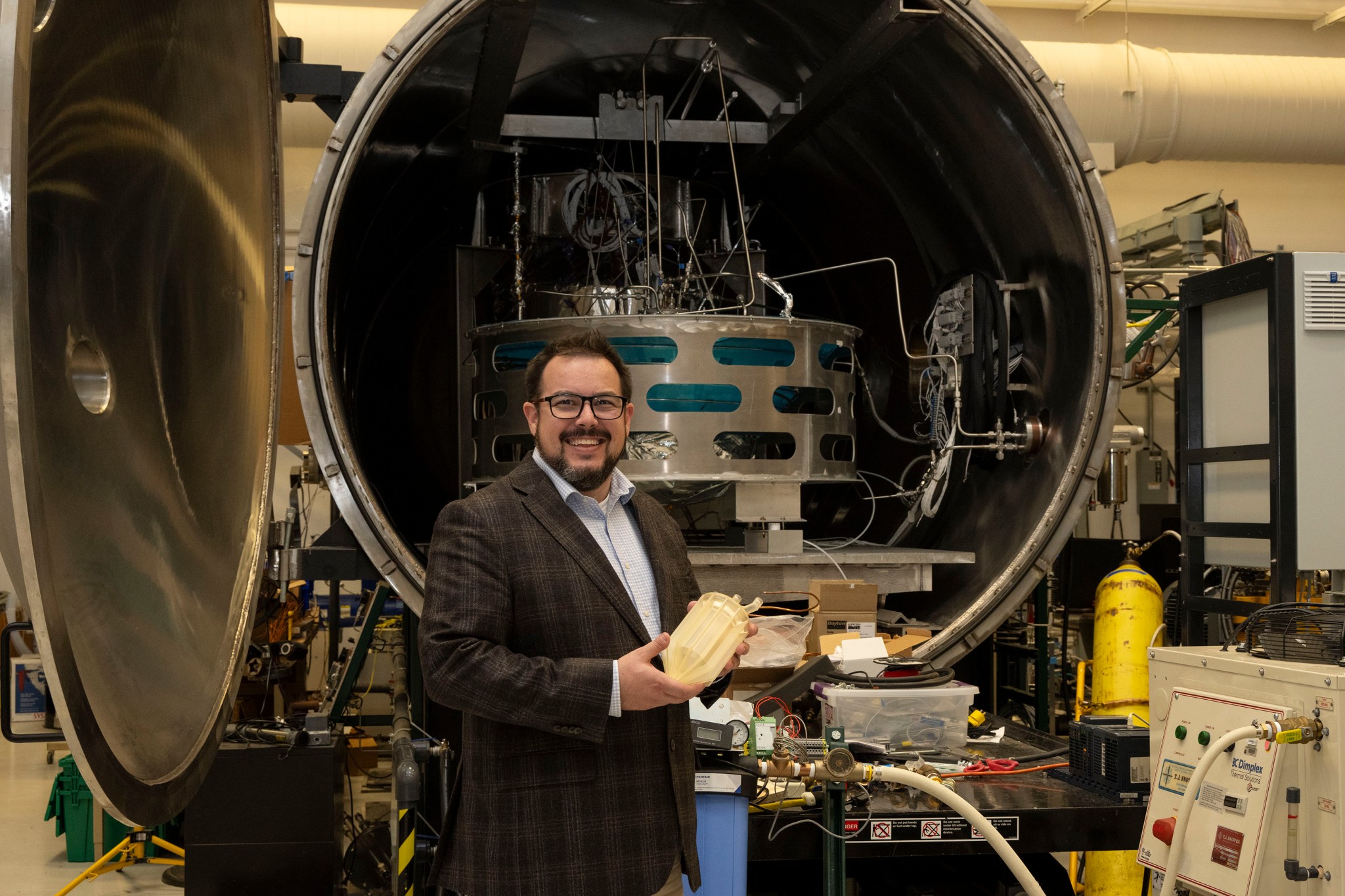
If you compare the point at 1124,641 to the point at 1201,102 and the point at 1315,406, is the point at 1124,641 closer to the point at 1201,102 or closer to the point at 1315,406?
the point at 1315,406

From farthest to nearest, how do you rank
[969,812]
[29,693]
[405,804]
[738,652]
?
[29,693] → [405,804] → [969,812] → [738,652]

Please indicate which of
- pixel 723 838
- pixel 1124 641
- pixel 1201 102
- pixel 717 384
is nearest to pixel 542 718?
pixel 723 838

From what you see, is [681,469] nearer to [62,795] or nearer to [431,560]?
[431,560]

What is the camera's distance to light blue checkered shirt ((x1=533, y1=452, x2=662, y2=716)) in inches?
86.2

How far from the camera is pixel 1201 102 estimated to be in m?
6.91

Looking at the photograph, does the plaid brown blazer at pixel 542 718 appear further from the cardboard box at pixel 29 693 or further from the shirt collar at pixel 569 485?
the cardboard box at pixel 29 693

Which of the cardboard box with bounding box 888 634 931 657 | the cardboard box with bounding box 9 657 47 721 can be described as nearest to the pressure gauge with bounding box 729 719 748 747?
the cardboard box with bounding box 888 634 931 657

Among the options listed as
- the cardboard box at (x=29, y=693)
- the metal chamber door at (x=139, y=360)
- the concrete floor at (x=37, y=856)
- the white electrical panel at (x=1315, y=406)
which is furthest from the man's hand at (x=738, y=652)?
the cardboard box at (x=29, y=693)

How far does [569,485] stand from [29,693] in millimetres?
6487

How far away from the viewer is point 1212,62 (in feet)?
23.0

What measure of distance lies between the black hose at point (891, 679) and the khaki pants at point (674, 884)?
1.21 m

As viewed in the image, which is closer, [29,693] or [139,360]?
[139,360]

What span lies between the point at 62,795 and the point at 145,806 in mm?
4700

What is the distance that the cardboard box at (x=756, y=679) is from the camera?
3.63 m
